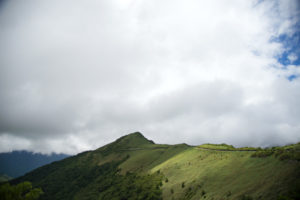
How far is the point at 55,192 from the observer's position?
149 meters

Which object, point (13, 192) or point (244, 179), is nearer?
point (13, 192)

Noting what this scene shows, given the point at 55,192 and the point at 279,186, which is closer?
the point at 279,186

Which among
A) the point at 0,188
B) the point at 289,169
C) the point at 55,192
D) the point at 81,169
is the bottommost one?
the point at 55,192

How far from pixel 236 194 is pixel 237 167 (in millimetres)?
9803

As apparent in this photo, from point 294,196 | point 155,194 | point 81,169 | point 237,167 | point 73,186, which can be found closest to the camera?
point 294,196

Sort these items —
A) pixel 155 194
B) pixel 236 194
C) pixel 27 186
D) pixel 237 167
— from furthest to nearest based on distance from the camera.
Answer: pixel 155 194 < pixel 237 167 < pixel 236 194 < pixel 27 186

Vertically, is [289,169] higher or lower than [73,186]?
higher

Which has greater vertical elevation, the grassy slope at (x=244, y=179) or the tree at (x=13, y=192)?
the tree at (x=13, y=192)

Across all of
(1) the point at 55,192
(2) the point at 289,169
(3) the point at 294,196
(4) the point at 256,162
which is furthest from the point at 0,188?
(1) the point at 55,192

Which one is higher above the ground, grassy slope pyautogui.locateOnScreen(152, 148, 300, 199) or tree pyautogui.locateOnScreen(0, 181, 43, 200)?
tree pyautogui.locateOnScreen(0, 181, 43, 200)

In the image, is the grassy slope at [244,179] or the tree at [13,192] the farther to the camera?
the grassy slope at [244,179]

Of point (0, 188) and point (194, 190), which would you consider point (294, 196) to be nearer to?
point (194, 190)

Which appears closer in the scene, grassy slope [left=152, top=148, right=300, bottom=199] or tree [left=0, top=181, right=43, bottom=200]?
tree [left=0, top=181, right=43, bottom=200]

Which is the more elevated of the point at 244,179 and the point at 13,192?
the point at 13,192
